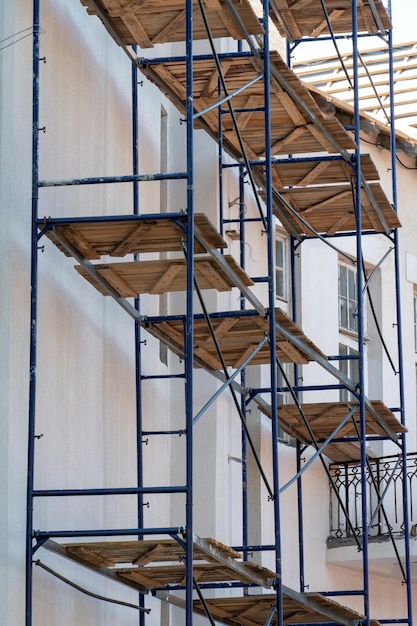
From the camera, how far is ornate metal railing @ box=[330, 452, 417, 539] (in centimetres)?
1778

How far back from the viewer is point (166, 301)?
52.4 feet

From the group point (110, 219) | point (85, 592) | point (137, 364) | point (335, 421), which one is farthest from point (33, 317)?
point (335, 421)

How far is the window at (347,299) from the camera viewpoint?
19109mm

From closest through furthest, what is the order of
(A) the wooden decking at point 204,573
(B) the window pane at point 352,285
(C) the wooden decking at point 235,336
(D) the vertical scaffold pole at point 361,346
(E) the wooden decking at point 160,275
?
(A) the wooden decking at point 204,573 → (E) the wooden decking at point 160,275 → (C) the wooden decking at point 235,336 → (D) the vertical scaffold pole at point 361,346 → (B) the window pane at point 352,285

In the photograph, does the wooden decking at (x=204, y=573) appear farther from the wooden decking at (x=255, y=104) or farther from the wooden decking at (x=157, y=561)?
the wooden decking at (x=255, y=104)

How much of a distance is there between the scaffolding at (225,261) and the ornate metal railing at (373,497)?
0.30 meters

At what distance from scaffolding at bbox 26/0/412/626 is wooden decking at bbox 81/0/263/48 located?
0.7 inches

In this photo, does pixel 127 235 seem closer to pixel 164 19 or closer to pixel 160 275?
pixel 160 275

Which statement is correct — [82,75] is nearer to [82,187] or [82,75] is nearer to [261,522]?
[82,187]

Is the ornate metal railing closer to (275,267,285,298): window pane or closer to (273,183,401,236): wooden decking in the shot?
(275,267,285,298): window pane

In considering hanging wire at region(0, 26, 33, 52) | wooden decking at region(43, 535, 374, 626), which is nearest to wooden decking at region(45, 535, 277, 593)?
wooden decking at region(43, 535, 374, 626)

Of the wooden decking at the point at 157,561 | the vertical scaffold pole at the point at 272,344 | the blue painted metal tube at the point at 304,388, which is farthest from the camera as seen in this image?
the blue painted metal tube at the point at 304,388

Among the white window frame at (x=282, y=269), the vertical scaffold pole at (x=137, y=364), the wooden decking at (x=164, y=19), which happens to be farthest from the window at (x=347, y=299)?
the wooden decking at (x=164, y=19)

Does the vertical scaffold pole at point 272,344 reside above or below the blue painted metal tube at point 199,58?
below
